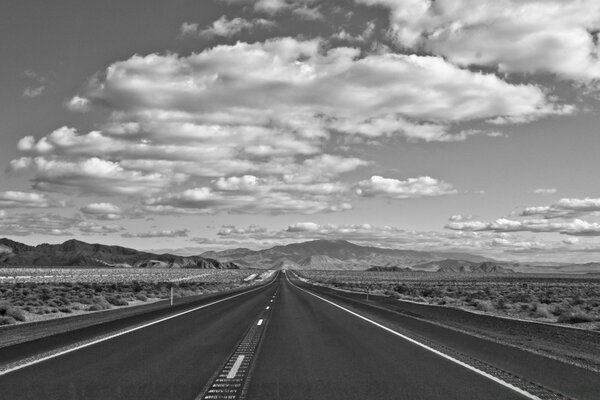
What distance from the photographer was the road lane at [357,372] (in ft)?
24.4

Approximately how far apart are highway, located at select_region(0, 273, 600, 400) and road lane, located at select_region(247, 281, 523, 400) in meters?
0.01

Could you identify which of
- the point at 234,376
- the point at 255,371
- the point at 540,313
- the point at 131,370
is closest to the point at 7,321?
the point at 131,370

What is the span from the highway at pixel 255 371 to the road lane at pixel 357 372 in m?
0.01

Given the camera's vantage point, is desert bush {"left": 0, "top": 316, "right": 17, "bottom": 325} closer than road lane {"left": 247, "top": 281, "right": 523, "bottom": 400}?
No

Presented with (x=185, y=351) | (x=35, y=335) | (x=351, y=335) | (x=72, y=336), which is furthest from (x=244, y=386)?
→ (x=35, y=335)

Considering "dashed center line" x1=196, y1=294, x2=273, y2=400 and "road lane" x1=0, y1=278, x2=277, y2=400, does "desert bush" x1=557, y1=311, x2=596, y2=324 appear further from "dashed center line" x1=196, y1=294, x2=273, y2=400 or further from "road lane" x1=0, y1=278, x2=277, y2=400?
"road lane" x1=0, y1=278, x2=277, y2=400

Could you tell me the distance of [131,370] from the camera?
920 cm

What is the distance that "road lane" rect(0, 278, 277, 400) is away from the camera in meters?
7.46

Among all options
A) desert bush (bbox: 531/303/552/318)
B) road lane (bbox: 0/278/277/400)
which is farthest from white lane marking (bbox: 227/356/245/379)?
desert bush (bbox: 531/303/552/318)

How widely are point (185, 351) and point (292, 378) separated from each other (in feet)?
12.9

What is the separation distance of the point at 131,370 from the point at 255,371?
85.8 inches

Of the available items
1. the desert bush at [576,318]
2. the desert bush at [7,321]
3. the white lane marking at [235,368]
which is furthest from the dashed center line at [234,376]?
the desert bush at [576,318]

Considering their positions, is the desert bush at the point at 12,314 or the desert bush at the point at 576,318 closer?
the desert bush at the point at 576,318

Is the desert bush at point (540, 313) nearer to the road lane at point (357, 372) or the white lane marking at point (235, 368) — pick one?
the road lane at point (357, 372)
